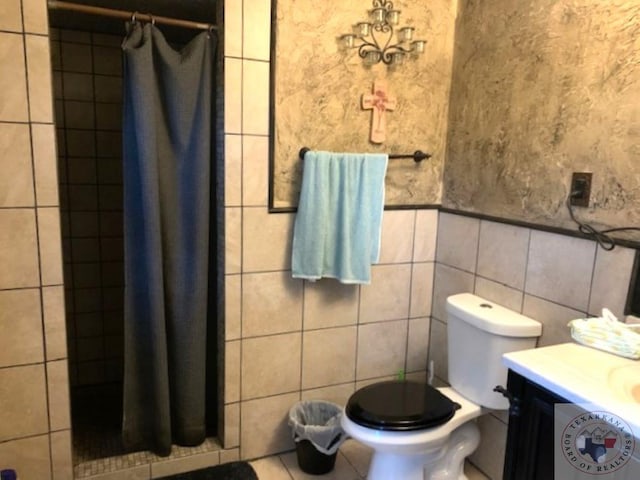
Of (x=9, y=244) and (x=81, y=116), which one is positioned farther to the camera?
(x=81, y=116)

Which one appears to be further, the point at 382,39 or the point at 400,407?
the point at 382,39

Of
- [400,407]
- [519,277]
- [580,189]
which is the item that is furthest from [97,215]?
[580,189]

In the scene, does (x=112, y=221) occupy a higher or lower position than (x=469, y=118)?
lower

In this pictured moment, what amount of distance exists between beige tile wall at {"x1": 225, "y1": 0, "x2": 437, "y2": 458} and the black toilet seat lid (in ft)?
1.26

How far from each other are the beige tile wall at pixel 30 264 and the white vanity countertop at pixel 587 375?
5.07 feet

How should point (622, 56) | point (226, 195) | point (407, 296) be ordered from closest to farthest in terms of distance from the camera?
1. point (622, 56)
2. point (226, 195)
3. point (407, 296)

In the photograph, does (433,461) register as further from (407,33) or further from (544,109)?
(407,33)

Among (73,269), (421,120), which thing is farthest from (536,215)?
(73,269)

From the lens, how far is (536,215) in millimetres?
1824

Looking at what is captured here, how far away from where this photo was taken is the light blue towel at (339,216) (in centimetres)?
197

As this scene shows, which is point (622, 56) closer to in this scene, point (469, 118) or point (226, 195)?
point (469, 118)

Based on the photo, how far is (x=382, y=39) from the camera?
81.7 inches

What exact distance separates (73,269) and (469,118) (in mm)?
2160

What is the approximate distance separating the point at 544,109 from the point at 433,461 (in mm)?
1411
